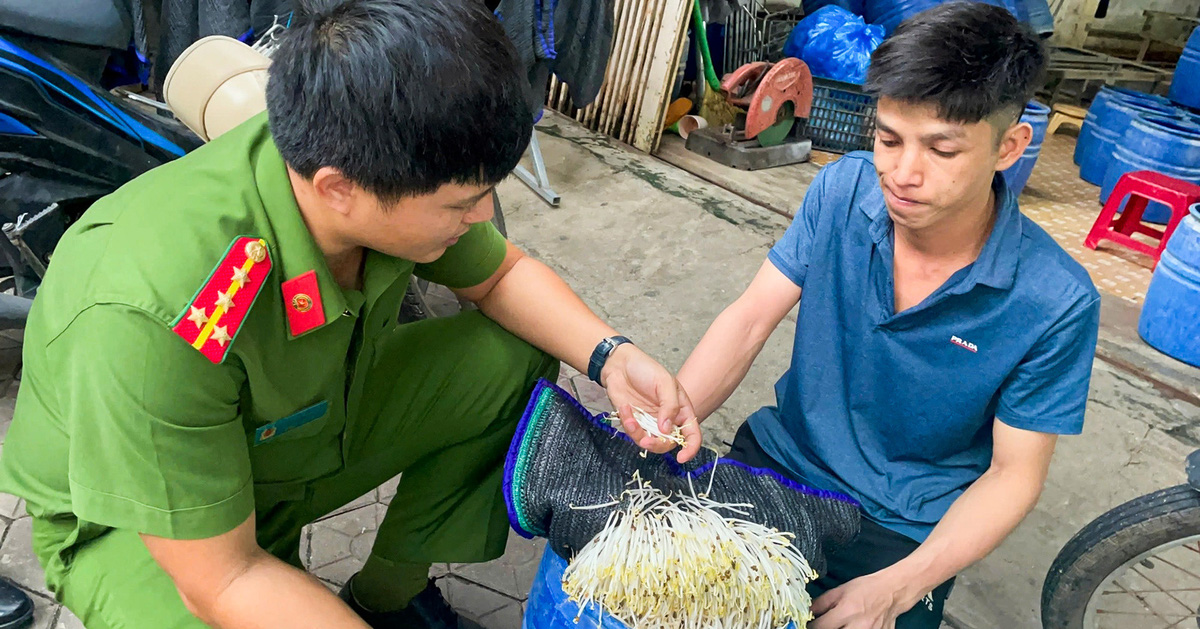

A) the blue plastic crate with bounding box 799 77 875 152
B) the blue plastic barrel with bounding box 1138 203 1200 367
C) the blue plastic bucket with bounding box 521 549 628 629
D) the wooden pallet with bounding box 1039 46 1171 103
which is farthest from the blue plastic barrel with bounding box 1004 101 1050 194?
the blue plastic bucket with bounding box 521 549 628 629

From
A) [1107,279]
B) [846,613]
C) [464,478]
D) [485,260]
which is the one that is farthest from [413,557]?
[1107,279]

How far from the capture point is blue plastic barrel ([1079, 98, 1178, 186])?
5.07 metres

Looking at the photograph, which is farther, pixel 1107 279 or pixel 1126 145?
pixel 1126 145

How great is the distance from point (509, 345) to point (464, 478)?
29 cm

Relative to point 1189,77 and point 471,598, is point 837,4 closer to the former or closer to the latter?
point 1189,77

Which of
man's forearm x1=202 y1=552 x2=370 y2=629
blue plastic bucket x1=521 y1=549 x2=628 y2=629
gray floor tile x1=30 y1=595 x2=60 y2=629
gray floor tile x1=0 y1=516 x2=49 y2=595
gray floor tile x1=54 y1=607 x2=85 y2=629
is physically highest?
man's forearm x1=202 y1=552 x2=370 y2=629

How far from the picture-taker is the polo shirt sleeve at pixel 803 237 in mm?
1668

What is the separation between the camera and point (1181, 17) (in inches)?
335

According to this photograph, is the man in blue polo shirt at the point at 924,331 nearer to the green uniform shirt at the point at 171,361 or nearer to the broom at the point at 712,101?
the green uniform shirt at the point at 171,361

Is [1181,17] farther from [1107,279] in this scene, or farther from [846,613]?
[846,613]

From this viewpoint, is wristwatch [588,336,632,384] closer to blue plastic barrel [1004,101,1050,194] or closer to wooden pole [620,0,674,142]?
wooden pole [620,0,674,142]

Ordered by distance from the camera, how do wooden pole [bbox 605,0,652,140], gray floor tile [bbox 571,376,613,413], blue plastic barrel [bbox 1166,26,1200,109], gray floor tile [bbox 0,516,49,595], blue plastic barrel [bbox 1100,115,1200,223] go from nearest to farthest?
gray floor tile [bbox 0,516,49,595]
gray floor tile [bbox 571,376,613,413]
blue plastic barrel [bbox 1100,115,1200,223]
wooden pole [bbox 605,0,652,140]
blue plastic barrel [bbox 1166,26,1200,109]

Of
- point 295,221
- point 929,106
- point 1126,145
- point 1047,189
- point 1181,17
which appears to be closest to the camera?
point 295,221

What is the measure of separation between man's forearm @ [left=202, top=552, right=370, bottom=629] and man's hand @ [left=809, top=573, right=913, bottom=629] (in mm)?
804
